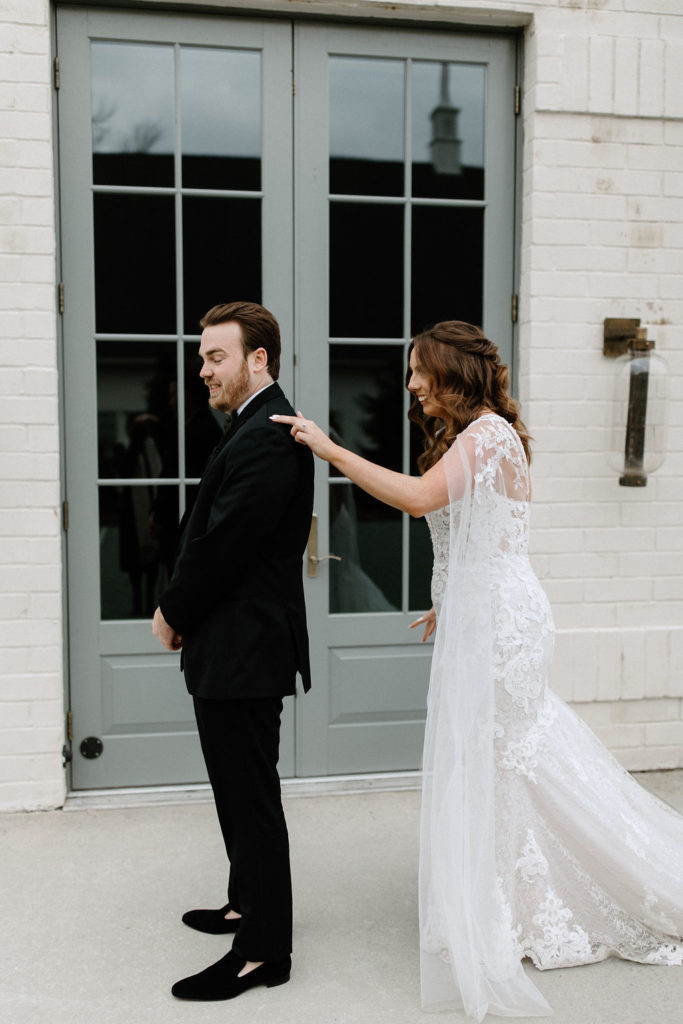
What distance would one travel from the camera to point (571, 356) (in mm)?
4066

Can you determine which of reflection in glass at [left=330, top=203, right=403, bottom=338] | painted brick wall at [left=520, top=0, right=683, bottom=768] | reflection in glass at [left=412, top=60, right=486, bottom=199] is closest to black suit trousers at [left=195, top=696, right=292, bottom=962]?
painted brick wall at [left=520, top=0, right=683, bottom=768]

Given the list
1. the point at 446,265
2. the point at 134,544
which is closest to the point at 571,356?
the point at 446,265

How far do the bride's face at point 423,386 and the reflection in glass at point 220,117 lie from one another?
5.28ft

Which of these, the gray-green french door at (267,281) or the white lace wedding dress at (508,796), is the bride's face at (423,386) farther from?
the gray-green french door at (267,281)

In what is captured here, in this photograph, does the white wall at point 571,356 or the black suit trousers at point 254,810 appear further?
the white wall at point 571,356

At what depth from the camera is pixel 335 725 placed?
4133 millimetres

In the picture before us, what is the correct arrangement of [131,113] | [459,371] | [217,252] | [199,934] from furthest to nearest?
[217,252]
[131,113]
[199,934]
[459,371]

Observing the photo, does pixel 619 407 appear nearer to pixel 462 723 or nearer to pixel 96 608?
pixel 462 723

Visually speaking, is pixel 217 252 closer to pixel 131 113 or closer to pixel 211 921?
pixel 131 113

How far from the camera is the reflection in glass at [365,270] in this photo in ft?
13.2

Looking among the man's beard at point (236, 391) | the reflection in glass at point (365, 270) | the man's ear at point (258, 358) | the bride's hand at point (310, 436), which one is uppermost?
Answer: the reflection in glass at point (365, 270)

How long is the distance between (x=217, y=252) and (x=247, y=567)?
6.20 ft

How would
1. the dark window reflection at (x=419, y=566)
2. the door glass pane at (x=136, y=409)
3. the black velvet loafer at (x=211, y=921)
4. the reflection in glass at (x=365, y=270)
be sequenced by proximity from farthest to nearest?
the dark window reflection at (x=419, y=566), the reflection in glass at (x=365, y=270), the door glass pane at (x=136, y=409), the black velvet loafer at (x=211, y=921)

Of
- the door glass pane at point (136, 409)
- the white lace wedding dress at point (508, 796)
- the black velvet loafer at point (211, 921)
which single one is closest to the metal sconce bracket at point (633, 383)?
the white lace wedding dress at point (508, 796)
